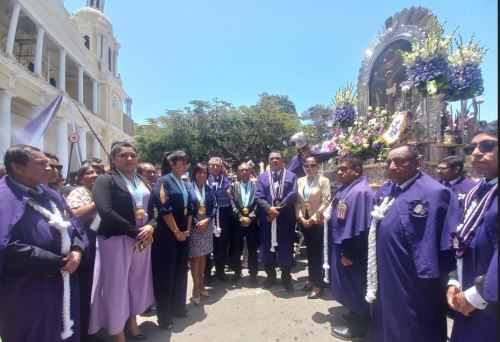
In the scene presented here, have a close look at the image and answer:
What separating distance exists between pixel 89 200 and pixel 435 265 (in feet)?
10.4

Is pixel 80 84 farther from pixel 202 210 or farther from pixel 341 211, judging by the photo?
pixel 341 211

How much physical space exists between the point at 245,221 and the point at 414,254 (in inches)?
115

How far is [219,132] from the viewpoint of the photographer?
23.5 m

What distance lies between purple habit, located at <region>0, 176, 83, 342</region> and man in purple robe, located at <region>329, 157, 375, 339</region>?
2.71 metres

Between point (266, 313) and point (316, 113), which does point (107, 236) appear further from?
point (316, 113)

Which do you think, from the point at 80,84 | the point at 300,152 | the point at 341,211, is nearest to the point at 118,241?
the point at 341,211

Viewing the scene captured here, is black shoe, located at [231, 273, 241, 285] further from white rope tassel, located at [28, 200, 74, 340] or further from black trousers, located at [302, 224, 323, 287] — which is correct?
white rope tassel, located at [28, 200, 74, 340]

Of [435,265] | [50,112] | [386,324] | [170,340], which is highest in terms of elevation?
[50,112]

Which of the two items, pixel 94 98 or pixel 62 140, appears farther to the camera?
pixel 94 98

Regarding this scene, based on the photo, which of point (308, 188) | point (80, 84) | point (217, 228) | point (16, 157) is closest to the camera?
point (16, 157)

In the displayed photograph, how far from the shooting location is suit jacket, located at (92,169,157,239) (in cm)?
288

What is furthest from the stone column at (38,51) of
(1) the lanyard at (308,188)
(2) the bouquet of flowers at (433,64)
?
(2) the bouquet of flowers at (433,64)

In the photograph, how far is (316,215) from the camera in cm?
456

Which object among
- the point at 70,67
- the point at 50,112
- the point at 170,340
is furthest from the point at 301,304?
the point at 70,67
